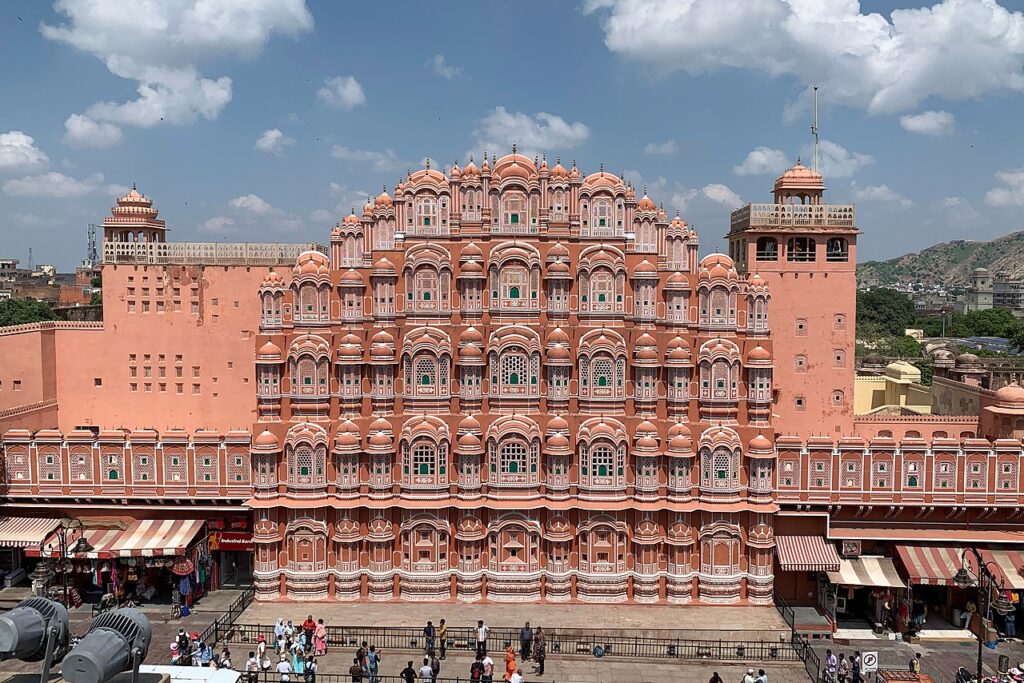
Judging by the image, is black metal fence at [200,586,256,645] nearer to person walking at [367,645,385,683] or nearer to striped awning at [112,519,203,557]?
striped awning at [112,519,203,557]

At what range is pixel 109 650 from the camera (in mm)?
15227

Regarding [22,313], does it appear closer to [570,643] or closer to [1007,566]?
[570,643]

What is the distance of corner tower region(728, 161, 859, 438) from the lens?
124 feet

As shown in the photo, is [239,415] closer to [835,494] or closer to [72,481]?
[72,481]

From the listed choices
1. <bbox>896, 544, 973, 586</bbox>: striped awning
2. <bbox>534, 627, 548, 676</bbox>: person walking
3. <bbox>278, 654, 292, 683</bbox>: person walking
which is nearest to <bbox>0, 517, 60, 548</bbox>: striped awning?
<bbox>278, 654, 292, 683</bbox>: person walking

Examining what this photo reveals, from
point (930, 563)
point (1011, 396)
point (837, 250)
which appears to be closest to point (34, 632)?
point (930, 563)

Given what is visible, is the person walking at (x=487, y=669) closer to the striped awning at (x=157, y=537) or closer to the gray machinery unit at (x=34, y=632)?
the gray machinery unit at (x=34, y=632)

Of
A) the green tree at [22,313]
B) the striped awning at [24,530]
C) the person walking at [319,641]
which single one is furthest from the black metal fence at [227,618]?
the green tree at [22,313]

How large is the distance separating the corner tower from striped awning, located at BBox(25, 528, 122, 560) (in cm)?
2921

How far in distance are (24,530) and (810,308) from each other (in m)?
35.3

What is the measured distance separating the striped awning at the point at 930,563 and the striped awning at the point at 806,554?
8.42ft

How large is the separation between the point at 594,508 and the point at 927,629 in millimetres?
13286

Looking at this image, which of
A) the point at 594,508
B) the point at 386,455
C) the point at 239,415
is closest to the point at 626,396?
the point at 594,508

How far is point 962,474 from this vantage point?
31.5 metres
